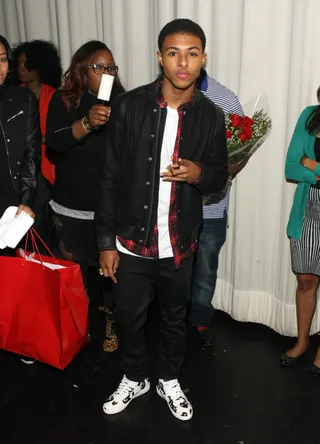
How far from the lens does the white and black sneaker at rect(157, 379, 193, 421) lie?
2771 mm

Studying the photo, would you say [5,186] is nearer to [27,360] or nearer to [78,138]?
[78,138]

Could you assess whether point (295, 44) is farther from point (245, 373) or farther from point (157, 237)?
point (245, 373)

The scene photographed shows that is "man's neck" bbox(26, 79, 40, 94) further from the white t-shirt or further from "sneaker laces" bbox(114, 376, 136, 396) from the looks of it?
"sneaker laces" bbox(114, 376, 136, 396)

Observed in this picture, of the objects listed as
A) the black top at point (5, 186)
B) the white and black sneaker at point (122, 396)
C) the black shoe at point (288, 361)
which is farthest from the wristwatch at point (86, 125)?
the black shoe at point (288, 361)

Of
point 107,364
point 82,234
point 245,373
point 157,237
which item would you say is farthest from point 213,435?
point 82,234

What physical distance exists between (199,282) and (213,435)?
100 cm

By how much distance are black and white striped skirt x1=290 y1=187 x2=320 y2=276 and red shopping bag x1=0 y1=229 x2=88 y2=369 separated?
1249mm

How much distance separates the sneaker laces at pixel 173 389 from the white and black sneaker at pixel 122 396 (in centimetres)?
14

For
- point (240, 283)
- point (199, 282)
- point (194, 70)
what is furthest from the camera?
point (240, 283)

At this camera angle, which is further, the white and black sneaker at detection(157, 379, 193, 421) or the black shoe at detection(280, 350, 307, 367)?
the black shoe at detection(280, 350, 307, 367)

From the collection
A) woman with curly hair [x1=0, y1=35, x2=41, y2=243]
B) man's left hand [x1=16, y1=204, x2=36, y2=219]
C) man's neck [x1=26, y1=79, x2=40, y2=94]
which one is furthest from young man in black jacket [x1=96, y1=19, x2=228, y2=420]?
man's neck [x1=26, y1=79, x2=40, y2=94]

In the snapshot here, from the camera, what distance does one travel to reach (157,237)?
2.46 metres

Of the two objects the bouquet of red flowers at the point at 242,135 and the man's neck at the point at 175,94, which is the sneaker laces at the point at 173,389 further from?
the man's neck at the point at 175,94

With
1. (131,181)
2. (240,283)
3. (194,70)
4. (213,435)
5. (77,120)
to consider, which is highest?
(194,70)
